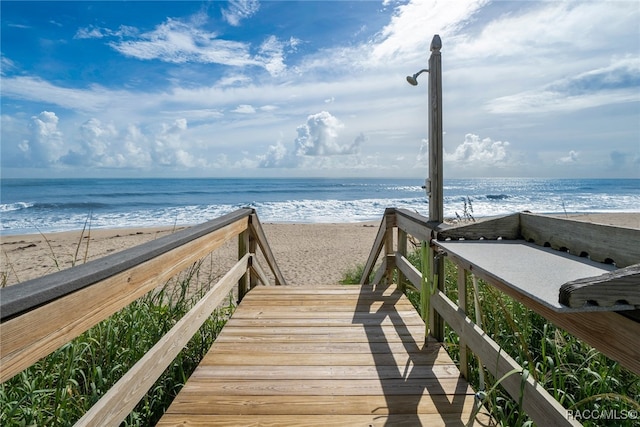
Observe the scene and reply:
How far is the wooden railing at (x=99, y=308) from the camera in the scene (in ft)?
2.38

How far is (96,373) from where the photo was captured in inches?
74.0

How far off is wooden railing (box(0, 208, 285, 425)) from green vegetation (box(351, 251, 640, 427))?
4.13ft

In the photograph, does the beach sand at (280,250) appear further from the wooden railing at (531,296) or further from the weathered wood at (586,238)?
the weathered wood at (586,238)

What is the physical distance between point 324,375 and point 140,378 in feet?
3.47

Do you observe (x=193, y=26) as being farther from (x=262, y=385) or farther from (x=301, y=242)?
(x=262, y=385)

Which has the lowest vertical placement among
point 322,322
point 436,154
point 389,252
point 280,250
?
point 280,250

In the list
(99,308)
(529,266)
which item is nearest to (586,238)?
(529,266)

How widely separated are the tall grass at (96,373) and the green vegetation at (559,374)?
168 centimetres

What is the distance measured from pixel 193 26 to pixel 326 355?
13.7 metres

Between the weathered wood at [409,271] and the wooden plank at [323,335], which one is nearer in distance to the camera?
the wooden plank at [323,335]

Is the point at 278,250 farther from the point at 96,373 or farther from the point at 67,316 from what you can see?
the point at 67,316

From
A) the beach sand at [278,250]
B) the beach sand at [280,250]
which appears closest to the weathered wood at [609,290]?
the beach sand at [280,250]

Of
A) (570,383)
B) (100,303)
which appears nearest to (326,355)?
(570,383)

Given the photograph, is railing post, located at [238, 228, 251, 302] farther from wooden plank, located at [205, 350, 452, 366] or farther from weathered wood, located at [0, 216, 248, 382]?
weathered wood, located at [0, 216, 248, 382]
